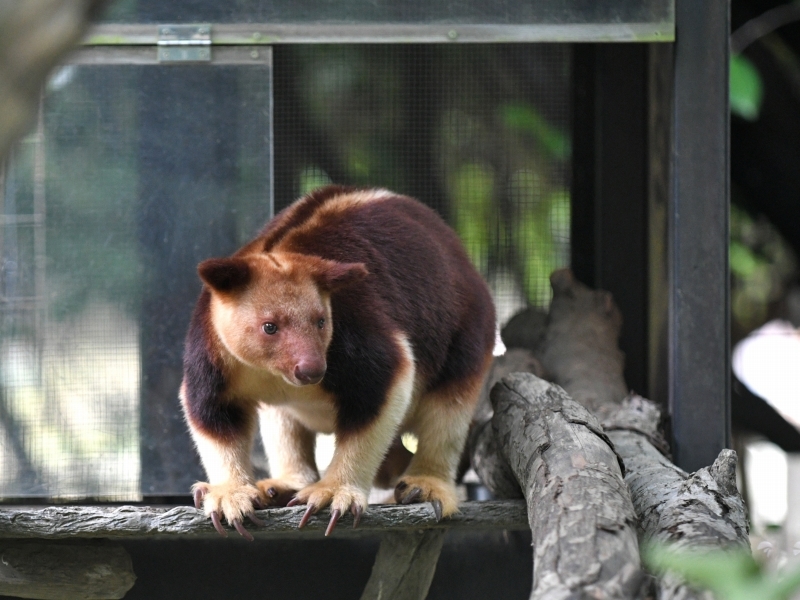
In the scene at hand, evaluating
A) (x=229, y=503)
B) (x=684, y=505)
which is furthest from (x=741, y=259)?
(x=229, y=503)

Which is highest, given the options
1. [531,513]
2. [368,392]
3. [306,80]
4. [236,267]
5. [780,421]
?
[306,80]

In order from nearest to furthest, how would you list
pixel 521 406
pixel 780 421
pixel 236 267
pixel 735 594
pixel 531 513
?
pixel 735 594, pixel 531 513, pixel 236 267, pixel 521 406, pixel 780 421

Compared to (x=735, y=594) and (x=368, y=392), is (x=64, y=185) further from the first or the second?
(x=735, y=594)

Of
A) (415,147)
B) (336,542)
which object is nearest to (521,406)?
(336,542)

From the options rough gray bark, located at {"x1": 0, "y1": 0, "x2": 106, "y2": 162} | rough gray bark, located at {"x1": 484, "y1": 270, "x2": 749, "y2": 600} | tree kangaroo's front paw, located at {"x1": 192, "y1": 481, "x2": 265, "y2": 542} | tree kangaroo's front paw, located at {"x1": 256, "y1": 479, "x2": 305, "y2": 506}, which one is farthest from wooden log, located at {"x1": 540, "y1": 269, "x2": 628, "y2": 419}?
rough gray bark, located at {"x1": 0, "y1": 0, "x2": 106, "y2": 162}

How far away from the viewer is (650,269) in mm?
4926

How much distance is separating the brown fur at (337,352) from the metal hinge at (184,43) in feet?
2.70

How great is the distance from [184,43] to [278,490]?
1957 mm

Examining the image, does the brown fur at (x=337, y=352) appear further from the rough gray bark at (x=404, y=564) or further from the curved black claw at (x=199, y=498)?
the rough gray bark at (x=404, y=564)

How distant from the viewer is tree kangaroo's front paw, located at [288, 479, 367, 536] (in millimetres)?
3297

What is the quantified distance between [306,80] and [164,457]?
81.5 inches

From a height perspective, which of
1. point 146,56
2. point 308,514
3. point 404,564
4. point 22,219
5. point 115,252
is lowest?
point 404,564

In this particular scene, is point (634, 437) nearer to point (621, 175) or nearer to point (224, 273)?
point (621, 175)

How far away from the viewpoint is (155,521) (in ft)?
11.1
